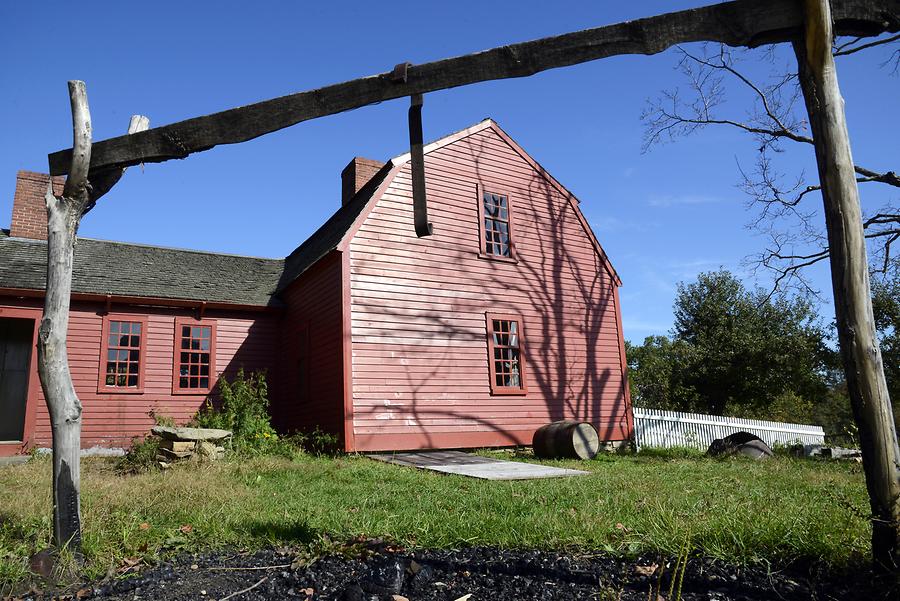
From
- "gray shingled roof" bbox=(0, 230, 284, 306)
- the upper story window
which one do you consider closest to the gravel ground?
the upper story window

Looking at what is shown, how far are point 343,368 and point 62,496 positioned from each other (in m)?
8.05

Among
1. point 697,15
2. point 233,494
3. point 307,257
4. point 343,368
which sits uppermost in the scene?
point 307,257

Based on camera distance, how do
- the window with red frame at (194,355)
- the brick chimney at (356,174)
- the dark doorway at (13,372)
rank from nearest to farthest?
the window with red frame at (194,355), the dark doorway at (13,372), the brick chimney at (356,174)

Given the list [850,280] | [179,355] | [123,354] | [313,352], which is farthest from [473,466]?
[123,354]

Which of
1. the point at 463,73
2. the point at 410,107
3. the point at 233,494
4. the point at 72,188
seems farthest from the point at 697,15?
the point at 233,494

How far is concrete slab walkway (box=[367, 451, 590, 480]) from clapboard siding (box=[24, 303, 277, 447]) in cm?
578

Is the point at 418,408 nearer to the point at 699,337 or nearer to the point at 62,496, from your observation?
the point at 62,496

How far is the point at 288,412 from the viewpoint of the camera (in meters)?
15.5

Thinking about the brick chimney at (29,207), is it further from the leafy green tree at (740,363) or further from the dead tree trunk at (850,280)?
the leafy green tree at (740,363)

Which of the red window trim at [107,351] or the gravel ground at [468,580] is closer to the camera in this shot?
the gravel ground at [468,580]

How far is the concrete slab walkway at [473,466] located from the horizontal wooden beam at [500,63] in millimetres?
5509

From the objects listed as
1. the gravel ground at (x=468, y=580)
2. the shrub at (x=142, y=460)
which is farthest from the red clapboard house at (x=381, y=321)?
the gravel ground at (x=468, y=580)

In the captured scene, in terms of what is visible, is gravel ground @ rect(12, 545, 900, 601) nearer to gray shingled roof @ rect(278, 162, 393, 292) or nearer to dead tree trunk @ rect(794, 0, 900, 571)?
dead tree trunk @ rect(794, 0, 900, 571)

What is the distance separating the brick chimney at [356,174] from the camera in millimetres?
17203
